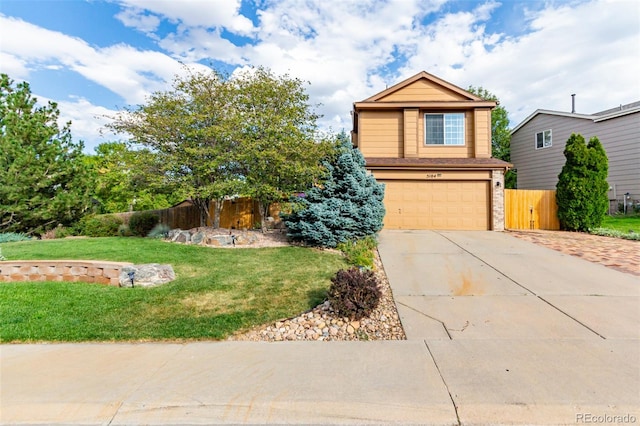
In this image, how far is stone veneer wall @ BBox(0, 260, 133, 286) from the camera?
5414 millimetres

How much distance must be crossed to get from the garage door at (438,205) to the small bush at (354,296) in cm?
801

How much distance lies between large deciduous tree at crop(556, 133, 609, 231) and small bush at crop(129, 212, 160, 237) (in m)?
16.6

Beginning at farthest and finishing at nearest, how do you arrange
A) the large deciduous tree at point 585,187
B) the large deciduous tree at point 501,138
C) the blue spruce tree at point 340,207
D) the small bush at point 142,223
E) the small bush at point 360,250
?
the large deciduous tree at point 501,138 < the small bush at point 142,223 < the large deciduous tree at point 585,187 < the blue spruce tree at point 340,207 < the small bush at point 360,250

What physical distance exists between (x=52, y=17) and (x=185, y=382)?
10.2 metres

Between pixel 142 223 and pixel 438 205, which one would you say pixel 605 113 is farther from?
pixel 142 223

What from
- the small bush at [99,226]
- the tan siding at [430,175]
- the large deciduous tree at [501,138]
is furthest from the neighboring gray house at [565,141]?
the small bush at [99,226]

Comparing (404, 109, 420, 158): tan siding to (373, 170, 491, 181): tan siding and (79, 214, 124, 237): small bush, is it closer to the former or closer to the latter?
(373, 170, 491, 181): tan siding

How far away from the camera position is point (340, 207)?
27.8ft

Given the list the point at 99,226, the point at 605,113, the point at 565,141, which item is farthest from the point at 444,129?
the point at 99,226

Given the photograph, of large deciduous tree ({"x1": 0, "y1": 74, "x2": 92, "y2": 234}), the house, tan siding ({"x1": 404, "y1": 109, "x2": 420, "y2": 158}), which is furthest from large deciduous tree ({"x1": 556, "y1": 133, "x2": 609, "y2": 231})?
large deciduous tree ({"x1": 0, "y1": 74, "x2": 92, "y2": 234})

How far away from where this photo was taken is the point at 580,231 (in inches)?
444

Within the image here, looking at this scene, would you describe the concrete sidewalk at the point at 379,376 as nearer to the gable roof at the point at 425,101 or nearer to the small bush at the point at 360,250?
the small bush at the point at 360,250

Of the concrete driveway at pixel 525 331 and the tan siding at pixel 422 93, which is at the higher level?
the tan siding at pixel 422 93

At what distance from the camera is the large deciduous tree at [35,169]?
409 inches
